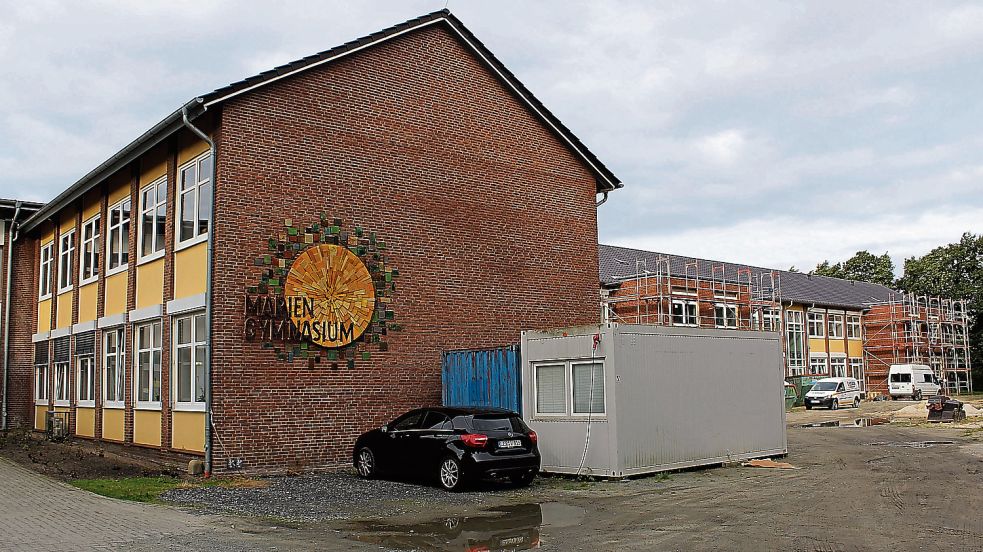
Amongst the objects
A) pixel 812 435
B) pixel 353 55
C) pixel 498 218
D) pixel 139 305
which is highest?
pixel 353 55

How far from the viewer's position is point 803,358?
56.5 m

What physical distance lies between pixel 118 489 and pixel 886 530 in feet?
39.7

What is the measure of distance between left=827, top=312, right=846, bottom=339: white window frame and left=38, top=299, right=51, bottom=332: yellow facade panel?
46905 mm

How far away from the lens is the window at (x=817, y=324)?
58250mm

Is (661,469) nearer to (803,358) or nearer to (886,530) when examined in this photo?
(886,530)

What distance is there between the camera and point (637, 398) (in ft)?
55.8

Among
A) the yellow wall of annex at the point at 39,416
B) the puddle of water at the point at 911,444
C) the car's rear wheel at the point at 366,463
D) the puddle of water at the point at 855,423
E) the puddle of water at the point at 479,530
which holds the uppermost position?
the yellow wall of annex at the point at 39,416

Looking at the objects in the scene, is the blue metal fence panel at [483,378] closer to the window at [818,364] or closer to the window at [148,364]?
the window at [148,364]

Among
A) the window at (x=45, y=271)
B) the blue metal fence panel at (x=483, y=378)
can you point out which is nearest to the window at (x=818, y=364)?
the blue metal fence panel at (x=483, y=378)

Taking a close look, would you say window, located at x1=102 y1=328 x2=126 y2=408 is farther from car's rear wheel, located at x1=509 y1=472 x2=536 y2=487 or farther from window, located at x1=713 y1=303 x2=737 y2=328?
window, located at x1=713 y1=303 x2=737 y2=328

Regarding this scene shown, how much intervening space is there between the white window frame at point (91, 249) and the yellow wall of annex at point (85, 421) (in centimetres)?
348

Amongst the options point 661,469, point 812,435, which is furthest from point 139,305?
point 812,435

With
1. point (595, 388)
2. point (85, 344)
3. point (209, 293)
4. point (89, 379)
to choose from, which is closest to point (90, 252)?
point (85, 344)

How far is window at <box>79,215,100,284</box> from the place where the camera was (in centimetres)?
2519
